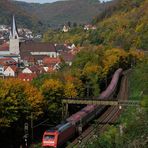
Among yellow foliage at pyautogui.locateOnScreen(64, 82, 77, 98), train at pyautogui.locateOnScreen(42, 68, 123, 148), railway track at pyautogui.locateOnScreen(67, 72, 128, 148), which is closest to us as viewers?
train at pyautogui.locateOnScreen(42, 68, 123, 148)

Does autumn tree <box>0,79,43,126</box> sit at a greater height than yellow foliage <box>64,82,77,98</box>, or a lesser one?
greater

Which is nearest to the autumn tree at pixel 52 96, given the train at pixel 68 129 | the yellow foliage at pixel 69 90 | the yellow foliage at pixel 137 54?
the train at pixel 68 129

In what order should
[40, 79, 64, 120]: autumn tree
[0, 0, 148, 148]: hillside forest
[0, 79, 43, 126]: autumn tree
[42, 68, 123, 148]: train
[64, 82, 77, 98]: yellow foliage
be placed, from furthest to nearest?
[64, 82, 77, 98]: yellow foliage, [40, 79, 64, 120]: autumn tree, [0, 79, 43, 126]: autumn tree, [42, 68, 123, 148]: train, [0, 0, 148, 148]: hillside forest

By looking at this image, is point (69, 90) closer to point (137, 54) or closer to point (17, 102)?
point (17, 102)

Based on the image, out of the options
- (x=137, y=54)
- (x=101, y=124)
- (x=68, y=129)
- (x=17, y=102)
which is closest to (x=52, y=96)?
(x=101, y=124)

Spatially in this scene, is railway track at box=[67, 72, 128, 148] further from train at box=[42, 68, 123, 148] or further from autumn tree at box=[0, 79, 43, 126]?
autumn tree at box=[0, 79, 43, 126]

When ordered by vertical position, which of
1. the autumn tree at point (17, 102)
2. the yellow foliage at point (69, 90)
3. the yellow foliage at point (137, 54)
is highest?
the autumn tree at point (17, 102)

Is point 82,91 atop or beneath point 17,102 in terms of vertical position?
beneath

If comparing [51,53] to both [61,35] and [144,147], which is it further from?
[144,147]

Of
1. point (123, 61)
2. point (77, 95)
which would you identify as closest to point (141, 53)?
point (123, 61)

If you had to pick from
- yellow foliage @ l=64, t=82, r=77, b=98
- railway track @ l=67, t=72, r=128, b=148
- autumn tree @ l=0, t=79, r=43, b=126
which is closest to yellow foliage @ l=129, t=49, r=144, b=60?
railway track @ l=67, t=72, r=128, b=148

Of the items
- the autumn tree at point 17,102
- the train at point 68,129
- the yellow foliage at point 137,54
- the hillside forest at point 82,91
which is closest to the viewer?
the hillside forest at point 82,91

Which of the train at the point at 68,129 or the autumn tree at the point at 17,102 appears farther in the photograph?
the autumn tree at the point at 17,102

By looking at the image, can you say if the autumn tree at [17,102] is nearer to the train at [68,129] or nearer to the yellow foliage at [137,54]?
the train at [68,129]
